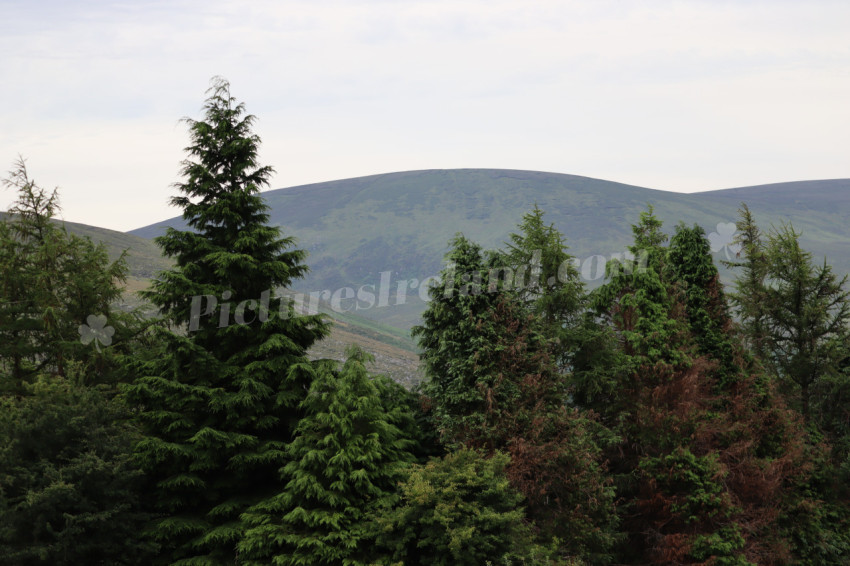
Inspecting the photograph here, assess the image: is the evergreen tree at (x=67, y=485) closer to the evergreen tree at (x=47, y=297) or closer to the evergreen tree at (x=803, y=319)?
the evergreen tree at (x=47, y=297)

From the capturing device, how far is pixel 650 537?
95.9 ft

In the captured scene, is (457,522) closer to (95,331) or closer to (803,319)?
(95,331)

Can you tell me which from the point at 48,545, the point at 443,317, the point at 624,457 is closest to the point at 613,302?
the point at 624,457

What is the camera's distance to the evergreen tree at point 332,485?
21531mm

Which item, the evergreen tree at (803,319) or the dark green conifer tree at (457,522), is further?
the evergreen tree at (803,319)

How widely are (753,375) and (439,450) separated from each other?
1556cm

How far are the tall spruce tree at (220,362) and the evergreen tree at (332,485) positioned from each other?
4.89ft

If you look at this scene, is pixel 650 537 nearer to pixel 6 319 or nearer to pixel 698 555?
pixel 698 555

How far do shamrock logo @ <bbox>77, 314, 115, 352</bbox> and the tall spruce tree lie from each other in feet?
11.1

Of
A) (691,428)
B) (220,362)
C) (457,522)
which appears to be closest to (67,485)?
(220,362)

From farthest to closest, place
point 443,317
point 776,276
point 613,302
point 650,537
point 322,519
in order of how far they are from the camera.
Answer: point 776,276 < point 613,302 < point 650,537 < point 443,317 < point 322,519

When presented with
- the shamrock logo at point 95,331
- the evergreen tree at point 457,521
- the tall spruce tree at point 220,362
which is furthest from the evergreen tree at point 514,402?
the shamrock logo at point 95,331

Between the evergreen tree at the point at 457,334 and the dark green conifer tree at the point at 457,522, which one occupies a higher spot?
the evergreen tree at the point at 457,334

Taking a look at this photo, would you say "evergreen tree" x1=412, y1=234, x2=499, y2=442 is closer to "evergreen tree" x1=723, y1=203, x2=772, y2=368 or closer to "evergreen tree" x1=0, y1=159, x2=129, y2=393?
"evergreen tree" x1=0, y1=159, x2=129, y2=393
